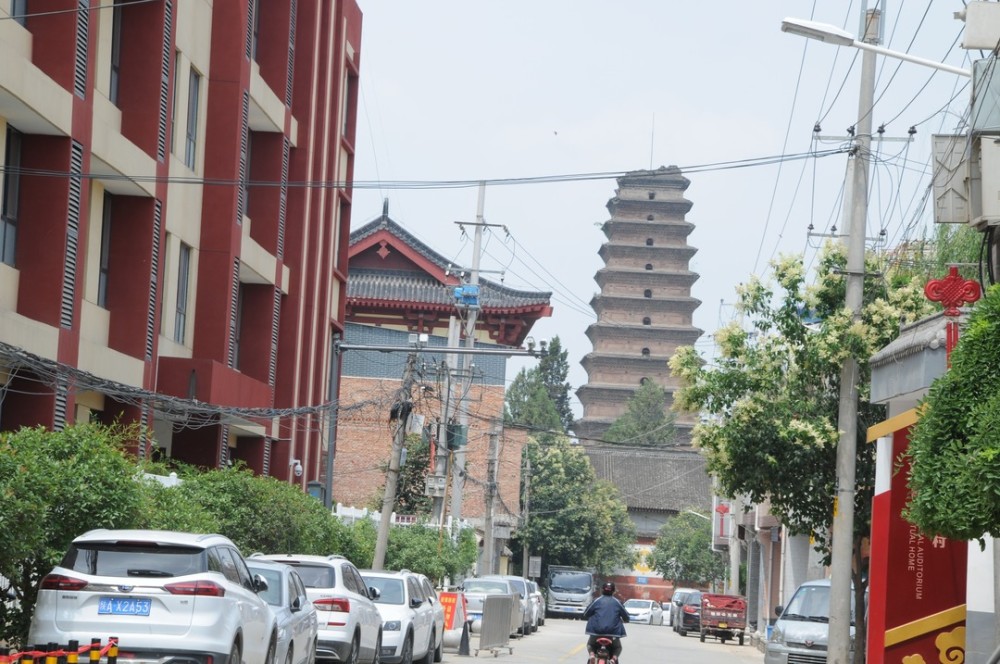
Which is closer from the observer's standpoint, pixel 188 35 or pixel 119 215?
pixel 119 215

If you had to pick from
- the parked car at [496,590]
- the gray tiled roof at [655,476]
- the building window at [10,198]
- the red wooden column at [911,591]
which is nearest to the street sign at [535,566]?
the gray tiled roof at [655,476]

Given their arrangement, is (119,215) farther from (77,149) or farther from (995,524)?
(995,524)

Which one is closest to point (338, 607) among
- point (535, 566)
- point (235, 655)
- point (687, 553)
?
point (235, 655)

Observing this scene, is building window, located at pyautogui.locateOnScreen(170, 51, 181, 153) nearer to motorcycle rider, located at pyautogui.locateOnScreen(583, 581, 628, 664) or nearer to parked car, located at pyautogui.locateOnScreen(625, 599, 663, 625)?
motorcycle rider, located at pyautogui.locateOnScreen(583, 581, 628, 664)

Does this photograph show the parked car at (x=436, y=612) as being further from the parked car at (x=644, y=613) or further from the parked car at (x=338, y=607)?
the parked car at (x=644, y=613)

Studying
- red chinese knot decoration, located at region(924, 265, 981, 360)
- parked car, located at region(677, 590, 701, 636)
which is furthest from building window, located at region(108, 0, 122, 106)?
parked car, located at region(677, 590, 701, 636)

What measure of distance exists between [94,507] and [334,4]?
25544mm

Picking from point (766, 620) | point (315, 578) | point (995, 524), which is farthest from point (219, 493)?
point (766, 620)

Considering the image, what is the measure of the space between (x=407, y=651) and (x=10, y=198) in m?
8.95

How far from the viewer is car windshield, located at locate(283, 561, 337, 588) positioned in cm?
1945

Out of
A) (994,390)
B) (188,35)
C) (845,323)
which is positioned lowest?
(994,390)

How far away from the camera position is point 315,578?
19.6 metres

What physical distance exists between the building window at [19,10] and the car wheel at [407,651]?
10.7 meters

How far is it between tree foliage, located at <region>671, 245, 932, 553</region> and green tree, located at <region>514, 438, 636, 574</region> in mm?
57036
